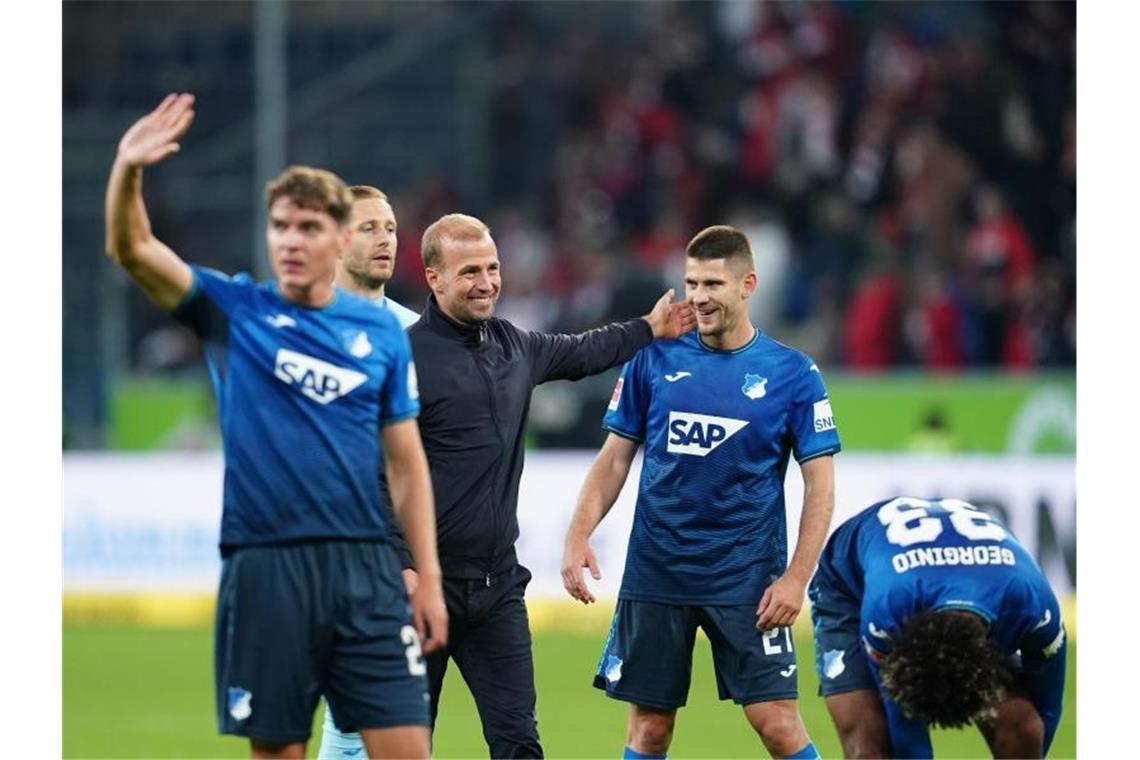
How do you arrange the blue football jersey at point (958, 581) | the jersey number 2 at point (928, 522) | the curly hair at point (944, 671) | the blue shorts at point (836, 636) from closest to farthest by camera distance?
1. the curly hair at point (944, 671)
2. the blue football jersey at point (958, 581)
3. the jersey number 2 at point (928, 522)
4. the blue shorts at point (836, 636)

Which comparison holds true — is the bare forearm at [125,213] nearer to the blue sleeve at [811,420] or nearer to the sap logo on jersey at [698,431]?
the sap logo on jersey at [698,431]

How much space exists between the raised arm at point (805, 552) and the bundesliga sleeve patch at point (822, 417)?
11cm

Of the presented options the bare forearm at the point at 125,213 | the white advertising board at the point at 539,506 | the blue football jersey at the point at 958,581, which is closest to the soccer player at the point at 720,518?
the blue football jersey at the point at 958,581

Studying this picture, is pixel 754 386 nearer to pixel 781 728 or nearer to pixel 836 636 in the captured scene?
pixel 836 636

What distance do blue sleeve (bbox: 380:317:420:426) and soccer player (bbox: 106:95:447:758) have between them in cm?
6

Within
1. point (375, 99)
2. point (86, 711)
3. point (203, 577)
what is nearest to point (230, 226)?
point (375, 99)

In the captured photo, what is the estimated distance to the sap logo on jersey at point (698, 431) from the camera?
707cm

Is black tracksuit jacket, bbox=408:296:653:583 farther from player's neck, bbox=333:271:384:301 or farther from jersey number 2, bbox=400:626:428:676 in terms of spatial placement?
jersey number 2, bbox=400:626:428:676

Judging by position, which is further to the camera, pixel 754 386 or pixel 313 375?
pixel 754 386

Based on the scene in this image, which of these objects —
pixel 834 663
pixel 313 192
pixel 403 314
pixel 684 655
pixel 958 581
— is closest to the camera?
pixel 313 192

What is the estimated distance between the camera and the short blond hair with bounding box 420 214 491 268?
7023 millimetres

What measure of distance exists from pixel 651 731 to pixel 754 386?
1396mm

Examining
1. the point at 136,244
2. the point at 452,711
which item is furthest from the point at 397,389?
the point at 452,711

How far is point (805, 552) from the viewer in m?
6.89
